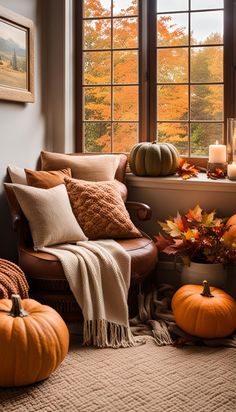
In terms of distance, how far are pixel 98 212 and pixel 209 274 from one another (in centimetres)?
74

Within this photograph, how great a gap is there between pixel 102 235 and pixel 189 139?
3.90 ft

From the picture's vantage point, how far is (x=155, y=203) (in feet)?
11.7

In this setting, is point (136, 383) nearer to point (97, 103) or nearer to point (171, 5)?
point (97, 103)

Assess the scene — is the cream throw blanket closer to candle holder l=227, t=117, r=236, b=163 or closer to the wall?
the wall

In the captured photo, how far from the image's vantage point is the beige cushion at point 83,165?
11.0 ft

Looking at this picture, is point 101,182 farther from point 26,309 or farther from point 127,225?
point 26,309

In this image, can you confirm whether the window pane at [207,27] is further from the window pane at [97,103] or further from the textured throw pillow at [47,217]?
the textured throw pillow at [47,217]

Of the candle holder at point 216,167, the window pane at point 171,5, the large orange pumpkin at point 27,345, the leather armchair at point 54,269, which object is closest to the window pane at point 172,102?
the candle holder at point 216,167

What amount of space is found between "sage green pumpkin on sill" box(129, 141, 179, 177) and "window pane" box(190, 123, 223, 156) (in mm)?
239

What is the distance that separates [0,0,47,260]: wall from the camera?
315 centimetres

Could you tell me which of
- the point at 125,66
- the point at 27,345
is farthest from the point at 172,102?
the point at 27,345

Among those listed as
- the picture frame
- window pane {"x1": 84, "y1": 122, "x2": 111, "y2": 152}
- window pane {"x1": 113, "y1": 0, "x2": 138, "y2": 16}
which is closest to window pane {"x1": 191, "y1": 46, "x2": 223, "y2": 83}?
window pane {"x1": 113, "y1": 0, "x2": 138, "y2": 16}

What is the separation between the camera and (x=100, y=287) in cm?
263

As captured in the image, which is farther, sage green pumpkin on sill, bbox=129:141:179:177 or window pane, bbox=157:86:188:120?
window pane, bbox=157:86:188:120
